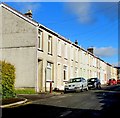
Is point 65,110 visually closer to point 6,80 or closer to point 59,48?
point 6,80

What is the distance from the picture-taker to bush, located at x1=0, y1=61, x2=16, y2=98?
62.0 feet

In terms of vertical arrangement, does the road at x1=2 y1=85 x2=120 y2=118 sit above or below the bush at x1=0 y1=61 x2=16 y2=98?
below

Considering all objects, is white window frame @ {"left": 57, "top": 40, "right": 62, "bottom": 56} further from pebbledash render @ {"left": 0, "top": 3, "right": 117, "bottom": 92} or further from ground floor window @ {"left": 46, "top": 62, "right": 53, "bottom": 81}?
ground floor window @ {"left": 46, "top": 62, "right": 53, "bottom": 81}

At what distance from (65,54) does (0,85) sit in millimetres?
20091

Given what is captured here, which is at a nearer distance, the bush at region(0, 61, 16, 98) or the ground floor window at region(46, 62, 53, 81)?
the bush at region(0, 61, 16, 98)

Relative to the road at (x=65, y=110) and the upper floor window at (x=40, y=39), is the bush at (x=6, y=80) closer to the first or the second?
the road at (x=65, y=110)

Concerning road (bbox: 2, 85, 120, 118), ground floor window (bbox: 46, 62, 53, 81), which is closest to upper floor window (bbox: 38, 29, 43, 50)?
ground floor window (bbox: 46, 62, 53, 81)

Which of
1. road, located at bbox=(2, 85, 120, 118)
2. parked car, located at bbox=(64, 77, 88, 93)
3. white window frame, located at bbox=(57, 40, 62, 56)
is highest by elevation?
white window frame, located at bbox=(57, 40, 62, 56)

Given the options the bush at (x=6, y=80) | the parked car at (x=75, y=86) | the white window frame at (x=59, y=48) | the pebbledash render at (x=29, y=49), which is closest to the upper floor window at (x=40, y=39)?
the pebbledash render at (x=29, y=49)

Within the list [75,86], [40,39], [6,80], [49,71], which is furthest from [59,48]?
[6,80]

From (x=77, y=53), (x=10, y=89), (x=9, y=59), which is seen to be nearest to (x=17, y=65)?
(x=9, y=59)

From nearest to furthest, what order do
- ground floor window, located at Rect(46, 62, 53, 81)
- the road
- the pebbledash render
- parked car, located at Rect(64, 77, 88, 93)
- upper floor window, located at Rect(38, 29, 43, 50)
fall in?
the road, the pebbledash render, upper floor window, located at Rect(38, 29, 43, 50), parked car, located at Rect(64, 77, 88, 93), ground floor window, located at Rect(46, 62, 53, 81)

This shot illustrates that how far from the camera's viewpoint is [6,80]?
19.3 metres

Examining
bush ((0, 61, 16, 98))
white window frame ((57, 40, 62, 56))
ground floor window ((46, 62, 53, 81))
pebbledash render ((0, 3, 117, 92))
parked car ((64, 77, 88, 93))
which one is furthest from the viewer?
white window frame ((57, 40, 62, 56))
